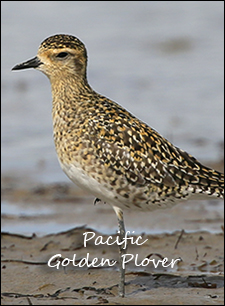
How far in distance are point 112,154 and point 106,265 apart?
2.13 meters

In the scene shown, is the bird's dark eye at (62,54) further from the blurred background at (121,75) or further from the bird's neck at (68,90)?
the blurred background at (121,75)

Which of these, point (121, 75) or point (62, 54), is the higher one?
point (121, 75)

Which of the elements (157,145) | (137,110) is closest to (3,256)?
(157,145)

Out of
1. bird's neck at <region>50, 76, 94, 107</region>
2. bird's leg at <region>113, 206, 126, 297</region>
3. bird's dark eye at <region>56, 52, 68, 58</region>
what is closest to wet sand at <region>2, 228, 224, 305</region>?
bird's leg at <region>113, 206, 126, 297</region>

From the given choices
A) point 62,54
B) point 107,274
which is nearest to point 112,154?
point 62,54

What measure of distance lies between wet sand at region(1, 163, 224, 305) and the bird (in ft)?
2.06

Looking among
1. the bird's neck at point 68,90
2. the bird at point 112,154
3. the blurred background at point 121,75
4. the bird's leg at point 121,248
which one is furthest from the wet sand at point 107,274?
the bird's neck at point 68,90

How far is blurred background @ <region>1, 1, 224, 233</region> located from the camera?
14734 millimetres

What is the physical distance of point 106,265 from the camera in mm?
9930

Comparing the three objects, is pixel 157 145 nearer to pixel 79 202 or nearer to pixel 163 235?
pixel 163 235

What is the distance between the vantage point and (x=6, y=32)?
2236 cm

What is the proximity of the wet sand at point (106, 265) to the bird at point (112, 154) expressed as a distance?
63 cm

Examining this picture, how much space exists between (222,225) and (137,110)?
607cm

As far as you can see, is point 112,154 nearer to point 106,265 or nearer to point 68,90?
point 68,90
